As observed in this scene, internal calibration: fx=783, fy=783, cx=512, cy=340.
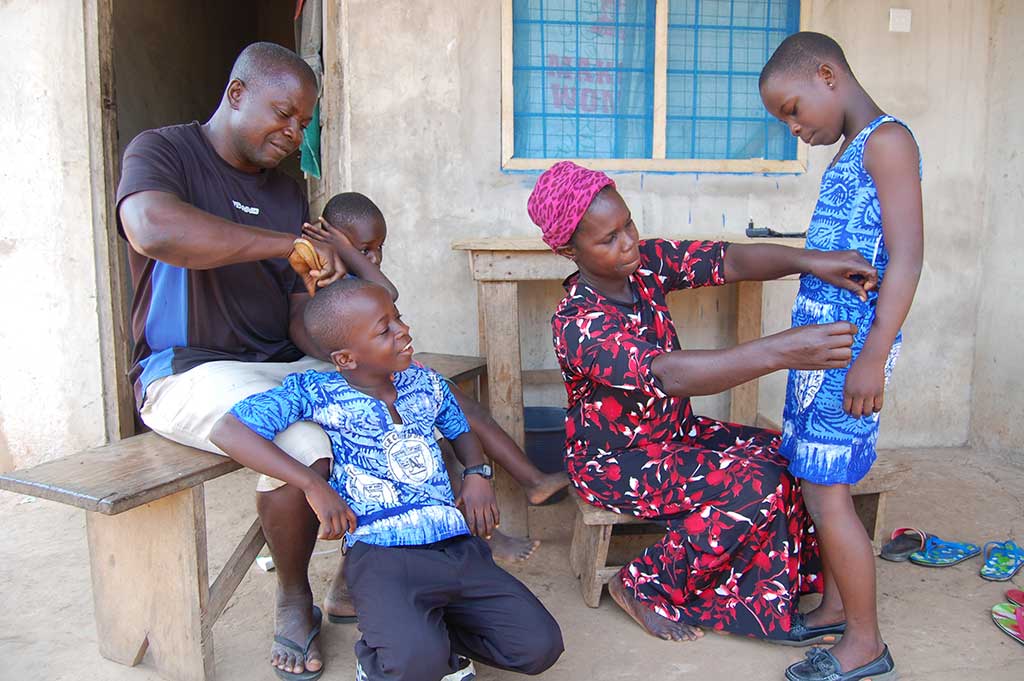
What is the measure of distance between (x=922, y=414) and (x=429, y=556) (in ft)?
10.4

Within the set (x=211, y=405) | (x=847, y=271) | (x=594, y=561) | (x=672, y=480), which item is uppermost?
(x=847, y=271)

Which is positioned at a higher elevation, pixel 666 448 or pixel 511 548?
pixel 666 448

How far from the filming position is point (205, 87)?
5.99 m

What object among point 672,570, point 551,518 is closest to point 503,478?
point 551,518

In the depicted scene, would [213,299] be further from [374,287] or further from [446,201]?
[446,201]

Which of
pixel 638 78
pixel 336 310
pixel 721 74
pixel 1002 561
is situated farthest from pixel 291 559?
pixel 721 74

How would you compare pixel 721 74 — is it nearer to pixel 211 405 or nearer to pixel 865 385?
pixel 865 385

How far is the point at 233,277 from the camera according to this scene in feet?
7.96

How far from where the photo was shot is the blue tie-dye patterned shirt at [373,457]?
203cm

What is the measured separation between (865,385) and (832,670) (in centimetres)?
76

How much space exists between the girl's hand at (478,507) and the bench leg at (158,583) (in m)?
0.69

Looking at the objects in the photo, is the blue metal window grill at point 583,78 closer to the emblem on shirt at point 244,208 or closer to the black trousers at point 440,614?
the emblem on shirt at point 244,208

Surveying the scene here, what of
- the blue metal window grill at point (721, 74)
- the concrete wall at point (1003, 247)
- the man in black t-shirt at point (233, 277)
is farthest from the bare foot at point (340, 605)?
the concrete wall at point (1003, 247)

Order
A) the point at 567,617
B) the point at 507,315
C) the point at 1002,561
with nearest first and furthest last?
the point at 567,617
the point at 1002,561
the point at 507,315
